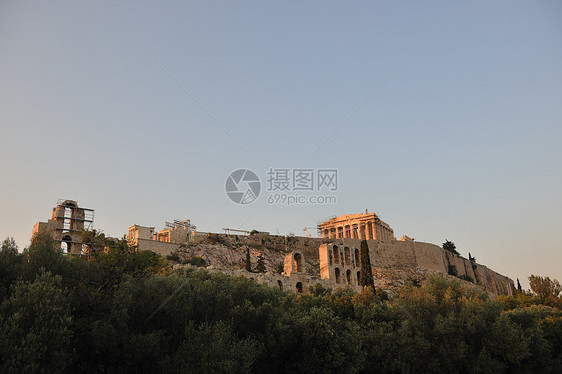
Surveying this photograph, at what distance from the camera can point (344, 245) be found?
208 feet

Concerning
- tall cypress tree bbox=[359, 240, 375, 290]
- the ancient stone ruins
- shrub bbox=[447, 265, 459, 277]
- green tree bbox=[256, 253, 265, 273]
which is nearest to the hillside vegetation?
tall cypress tree bbox=[359, 240, 375, 290]

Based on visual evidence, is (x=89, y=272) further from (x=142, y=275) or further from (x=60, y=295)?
(x=60, y=295)

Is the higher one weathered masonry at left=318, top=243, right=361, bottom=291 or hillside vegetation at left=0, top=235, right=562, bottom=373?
weathered masonry at left=318, top=243, right=361, bottom=291

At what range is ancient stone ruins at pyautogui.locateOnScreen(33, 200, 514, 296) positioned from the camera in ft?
153

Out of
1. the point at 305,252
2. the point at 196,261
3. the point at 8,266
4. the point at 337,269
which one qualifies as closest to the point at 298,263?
the point at 337,269

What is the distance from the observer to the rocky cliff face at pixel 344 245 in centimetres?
6575

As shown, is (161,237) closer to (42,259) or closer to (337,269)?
(337,269)

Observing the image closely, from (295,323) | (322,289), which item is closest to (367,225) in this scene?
(322,289)

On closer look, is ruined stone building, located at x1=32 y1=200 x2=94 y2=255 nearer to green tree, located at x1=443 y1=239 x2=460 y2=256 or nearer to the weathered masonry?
the weathered masonry

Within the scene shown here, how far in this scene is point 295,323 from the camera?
24609 mm

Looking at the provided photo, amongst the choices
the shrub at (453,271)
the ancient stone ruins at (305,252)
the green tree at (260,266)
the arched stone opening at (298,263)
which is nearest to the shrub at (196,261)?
the ancient stone ruins at (305,252)

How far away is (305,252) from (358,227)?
13.4 meters

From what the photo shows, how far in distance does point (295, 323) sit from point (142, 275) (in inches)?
376

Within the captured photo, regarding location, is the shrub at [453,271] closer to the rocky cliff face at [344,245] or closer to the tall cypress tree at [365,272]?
the rocky cliff face at [344,245]
